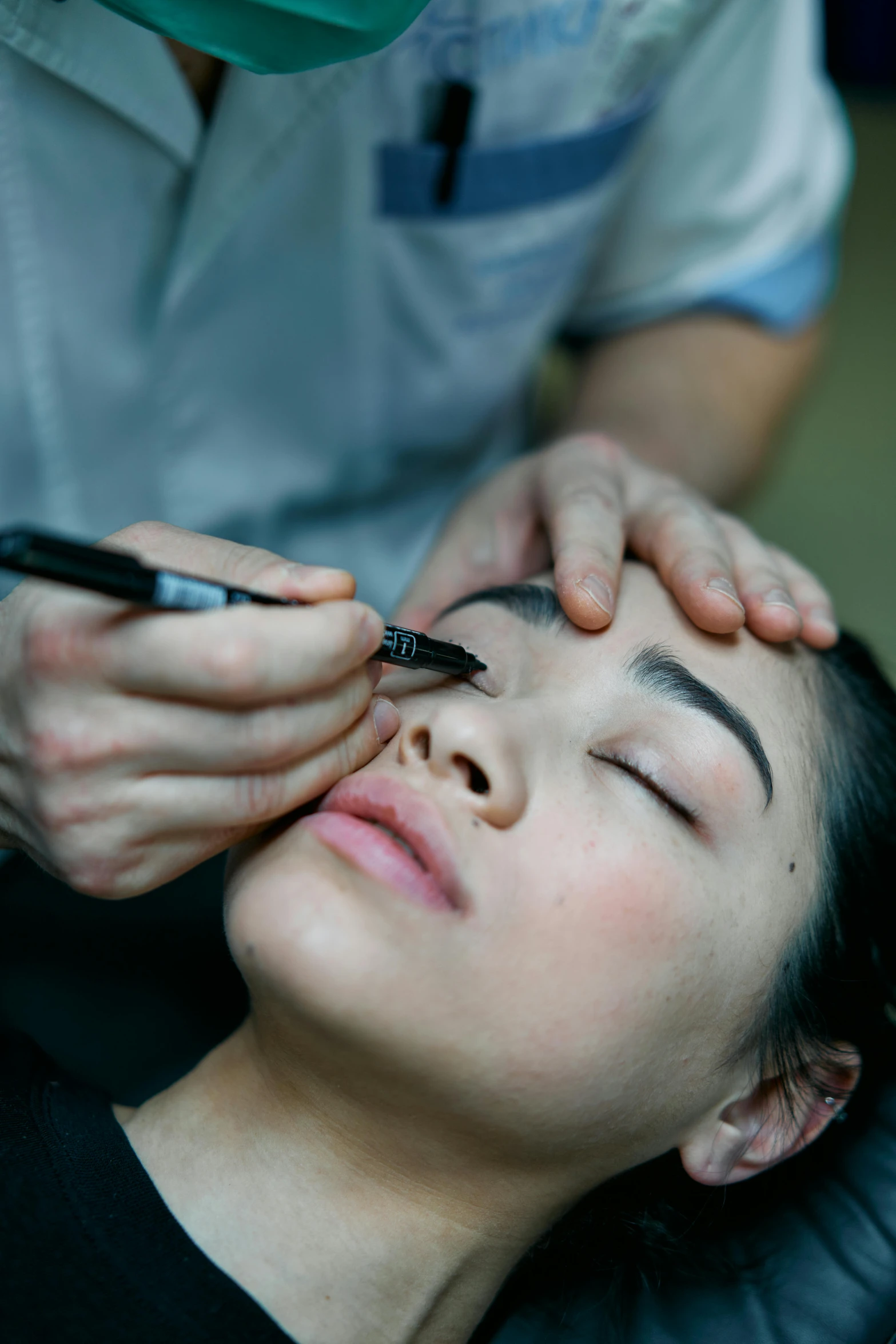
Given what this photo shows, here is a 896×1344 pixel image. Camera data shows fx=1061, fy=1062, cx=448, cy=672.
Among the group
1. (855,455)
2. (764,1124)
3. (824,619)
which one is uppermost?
(824,619)

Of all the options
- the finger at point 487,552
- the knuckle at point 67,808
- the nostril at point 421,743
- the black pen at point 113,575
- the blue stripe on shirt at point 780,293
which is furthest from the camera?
the blue stripe on shirt at point 780,293

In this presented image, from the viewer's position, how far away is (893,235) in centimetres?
328

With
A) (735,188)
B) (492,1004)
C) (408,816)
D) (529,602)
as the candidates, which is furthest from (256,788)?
(735,188)

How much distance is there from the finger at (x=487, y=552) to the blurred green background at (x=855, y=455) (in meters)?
1.10

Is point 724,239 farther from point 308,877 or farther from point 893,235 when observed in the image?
point 893,235

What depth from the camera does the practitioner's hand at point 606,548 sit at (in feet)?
3.13

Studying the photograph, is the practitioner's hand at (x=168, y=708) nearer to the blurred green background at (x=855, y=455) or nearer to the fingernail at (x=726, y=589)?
the fingernail at (x=726, y=589)

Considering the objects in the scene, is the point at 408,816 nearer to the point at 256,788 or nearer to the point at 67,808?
the point at 256,788

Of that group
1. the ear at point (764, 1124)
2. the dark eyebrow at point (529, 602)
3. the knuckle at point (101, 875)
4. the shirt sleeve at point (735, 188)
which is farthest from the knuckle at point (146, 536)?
the shirt sleeve at point (735, 188)

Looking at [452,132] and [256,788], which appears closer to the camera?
[256,788]

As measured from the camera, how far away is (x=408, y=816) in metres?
0.79

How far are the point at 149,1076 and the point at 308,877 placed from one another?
481mm

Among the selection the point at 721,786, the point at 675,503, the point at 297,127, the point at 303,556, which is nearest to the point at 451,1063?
the point at 721,786

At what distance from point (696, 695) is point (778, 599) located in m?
0.17
